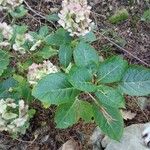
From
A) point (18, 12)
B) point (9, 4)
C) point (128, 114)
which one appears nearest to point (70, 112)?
point (128, 114)

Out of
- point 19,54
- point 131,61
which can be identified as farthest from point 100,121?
point 131,61

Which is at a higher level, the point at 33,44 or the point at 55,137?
the point at 33,44

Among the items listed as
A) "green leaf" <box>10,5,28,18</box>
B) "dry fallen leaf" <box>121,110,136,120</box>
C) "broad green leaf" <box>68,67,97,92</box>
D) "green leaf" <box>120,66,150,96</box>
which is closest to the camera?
"broad green leaf" <box>68,67,97,92</box>

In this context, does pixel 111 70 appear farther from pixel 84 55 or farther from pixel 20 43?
pixel 20 43

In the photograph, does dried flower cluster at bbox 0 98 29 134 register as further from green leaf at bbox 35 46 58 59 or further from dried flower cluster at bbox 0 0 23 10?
dried flower cluster at bbox 0 0 23 10

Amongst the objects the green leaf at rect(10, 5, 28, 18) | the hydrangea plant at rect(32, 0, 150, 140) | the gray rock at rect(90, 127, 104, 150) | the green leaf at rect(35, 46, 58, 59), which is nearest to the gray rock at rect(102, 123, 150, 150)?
the gray rock at rect(90, 127, 104, 150)

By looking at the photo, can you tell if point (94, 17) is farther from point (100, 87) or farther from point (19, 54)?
point (100, 87)

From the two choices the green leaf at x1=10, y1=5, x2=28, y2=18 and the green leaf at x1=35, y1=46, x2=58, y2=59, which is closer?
the green leaf at x1=35, y1=46, x2=58, y2=59

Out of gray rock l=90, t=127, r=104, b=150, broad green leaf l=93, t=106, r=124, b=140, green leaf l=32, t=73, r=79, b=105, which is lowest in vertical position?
gray rock l=90, t=127, r=104, b=150
